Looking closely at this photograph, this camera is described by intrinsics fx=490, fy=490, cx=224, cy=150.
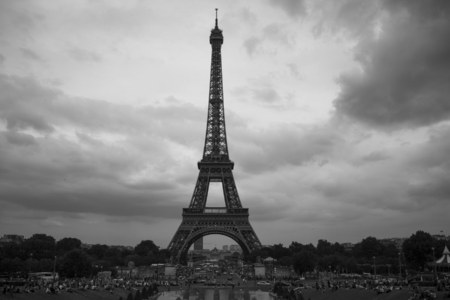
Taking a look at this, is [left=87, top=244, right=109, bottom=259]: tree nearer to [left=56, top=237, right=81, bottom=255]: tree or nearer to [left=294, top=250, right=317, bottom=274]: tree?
[left=56, top=237, right=81, bottom=255]: tree

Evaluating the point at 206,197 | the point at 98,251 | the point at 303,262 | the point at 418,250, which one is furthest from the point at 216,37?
the point at 98,251

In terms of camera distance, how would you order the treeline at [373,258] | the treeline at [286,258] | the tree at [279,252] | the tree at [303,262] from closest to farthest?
the treeline at [286,258], the treeline at [373,258], the tree at [303,262], the tree at [279,252]

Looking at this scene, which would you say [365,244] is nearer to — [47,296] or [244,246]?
[244,246]

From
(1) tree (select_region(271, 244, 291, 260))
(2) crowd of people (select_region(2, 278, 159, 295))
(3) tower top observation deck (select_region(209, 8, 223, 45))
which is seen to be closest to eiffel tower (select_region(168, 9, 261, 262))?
(3) tower top observation deck (select_region(209, 8, 223, 45))

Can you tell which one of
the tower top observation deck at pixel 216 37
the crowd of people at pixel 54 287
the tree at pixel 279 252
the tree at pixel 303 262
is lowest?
the crowd of people at pixel 54 287

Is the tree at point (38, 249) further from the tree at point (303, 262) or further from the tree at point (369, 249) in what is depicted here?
the tree at point (369, 249)

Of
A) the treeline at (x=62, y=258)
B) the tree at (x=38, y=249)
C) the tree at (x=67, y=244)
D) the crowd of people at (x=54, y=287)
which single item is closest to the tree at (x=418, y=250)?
the crowd of people at (x=54, y=287)

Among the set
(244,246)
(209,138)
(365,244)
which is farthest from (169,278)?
(365,244)

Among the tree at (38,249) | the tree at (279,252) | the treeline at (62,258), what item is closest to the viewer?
the treeline at (62,258)
